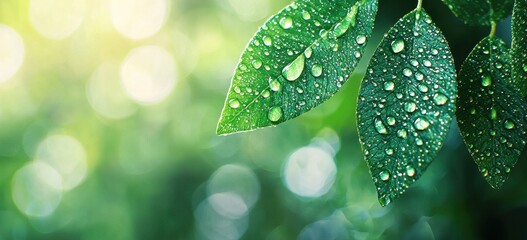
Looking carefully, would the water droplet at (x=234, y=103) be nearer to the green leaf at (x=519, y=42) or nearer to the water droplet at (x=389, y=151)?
the water droplet at (x=389, y=151)

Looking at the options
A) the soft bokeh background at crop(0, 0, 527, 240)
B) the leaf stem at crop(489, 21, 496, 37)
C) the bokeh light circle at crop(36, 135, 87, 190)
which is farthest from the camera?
the bokeh light circle at crop(36, 135, 87, 190)

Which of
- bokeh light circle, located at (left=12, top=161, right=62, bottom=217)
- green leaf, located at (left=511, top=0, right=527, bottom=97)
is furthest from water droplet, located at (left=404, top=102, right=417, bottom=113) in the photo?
bokeh light circle, located at (left=12, top=161, right=62, bottom=217)

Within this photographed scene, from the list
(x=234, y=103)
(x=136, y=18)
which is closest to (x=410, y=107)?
(x=234, y=103)

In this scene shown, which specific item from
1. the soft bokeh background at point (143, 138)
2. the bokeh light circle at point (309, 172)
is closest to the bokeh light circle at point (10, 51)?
Result: the soft bokeh background at point (143, 138)

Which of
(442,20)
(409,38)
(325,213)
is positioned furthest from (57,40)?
(409,38)

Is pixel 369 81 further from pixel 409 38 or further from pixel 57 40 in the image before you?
pixel 57 40

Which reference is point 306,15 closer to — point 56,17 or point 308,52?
point 308,52

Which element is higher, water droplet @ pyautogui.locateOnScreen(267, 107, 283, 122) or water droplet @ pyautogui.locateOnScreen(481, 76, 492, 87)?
water droplet @ pyautogui.locateOnScreen(267, 107, 283, 122)

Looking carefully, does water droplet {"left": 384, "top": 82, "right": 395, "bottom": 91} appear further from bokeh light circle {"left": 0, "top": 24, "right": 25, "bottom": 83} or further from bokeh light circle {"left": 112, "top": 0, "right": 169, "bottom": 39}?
bokeh light circle {"left": 0, "top": 24, "right": 25, "bottom": 83}
